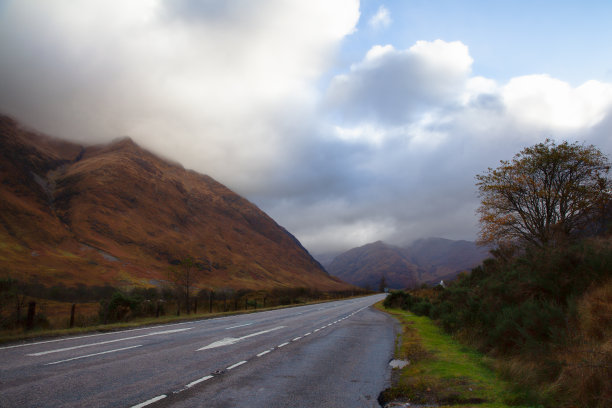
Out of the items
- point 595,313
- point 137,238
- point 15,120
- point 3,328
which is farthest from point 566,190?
point 15,120

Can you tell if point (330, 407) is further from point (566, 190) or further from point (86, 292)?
point (86, 292)

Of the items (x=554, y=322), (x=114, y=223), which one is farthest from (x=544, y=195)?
(x=114, y=223)

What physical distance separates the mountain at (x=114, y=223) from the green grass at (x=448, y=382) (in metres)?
67.4

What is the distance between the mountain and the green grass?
67379 millimetres

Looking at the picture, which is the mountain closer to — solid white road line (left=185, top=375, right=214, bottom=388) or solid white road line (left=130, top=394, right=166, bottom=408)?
solid white road line (left=185, top=375, right=214, bottom=388)

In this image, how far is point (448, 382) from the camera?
7.67 m

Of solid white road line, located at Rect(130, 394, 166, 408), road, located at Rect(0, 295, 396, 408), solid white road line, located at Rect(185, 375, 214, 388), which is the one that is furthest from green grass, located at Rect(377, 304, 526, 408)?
solid white road line, located at Rect(130, 394, 166, 408)

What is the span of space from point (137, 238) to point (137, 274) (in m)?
32.1

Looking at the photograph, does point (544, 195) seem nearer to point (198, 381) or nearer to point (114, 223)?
point (198, 381)

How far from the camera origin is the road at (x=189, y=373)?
613cm

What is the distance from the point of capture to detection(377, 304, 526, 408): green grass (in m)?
6.50

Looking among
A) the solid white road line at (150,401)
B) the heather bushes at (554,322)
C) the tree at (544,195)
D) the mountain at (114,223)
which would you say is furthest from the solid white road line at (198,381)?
the mountain at (114,223)

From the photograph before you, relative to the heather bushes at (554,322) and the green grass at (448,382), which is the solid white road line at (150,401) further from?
the heather bushes at (554,322)

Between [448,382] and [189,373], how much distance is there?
18.0 ft
